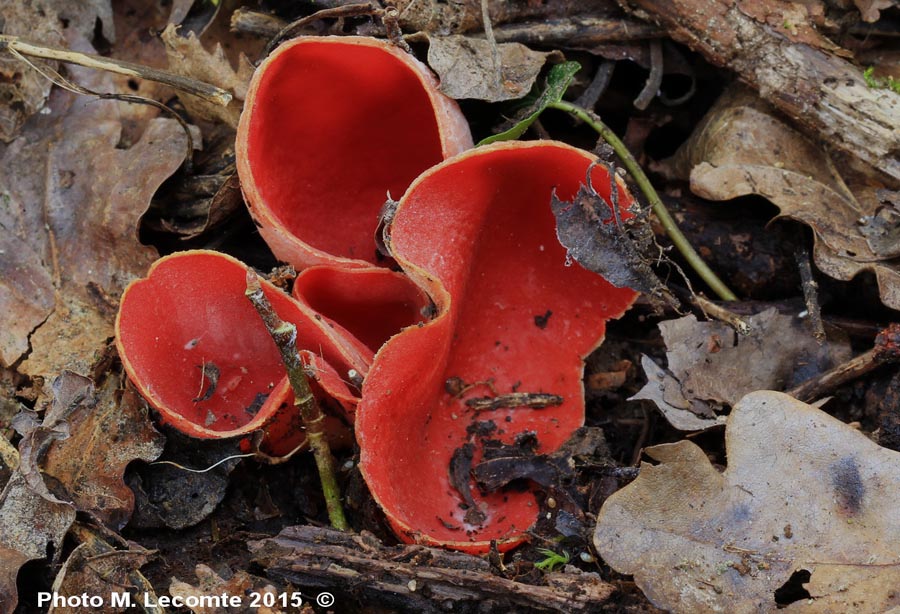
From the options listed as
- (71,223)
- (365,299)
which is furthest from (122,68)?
(365,299)

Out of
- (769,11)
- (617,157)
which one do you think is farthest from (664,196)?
(769,11)

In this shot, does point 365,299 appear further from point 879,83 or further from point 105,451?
point 879,83

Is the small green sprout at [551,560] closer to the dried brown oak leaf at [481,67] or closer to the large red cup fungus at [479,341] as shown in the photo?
the large red cup fungus at [479,341]

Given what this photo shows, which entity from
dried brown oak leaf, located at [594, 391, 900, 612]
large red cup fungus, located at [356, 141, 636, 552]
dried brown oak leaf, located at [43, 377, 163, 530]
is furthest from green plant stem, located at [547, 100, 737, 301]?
dried brown oak leaf, located at [43, 377, 163, 530]

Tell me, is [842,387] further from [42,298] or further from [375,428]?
[42,298]

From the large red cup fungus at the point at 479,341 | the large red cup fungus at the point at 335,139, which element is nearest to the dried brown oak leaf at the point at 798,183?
the large red cup fungus at the point at 479,341

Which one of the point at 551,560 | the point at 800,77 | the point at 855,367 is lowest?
the point at 551,560
